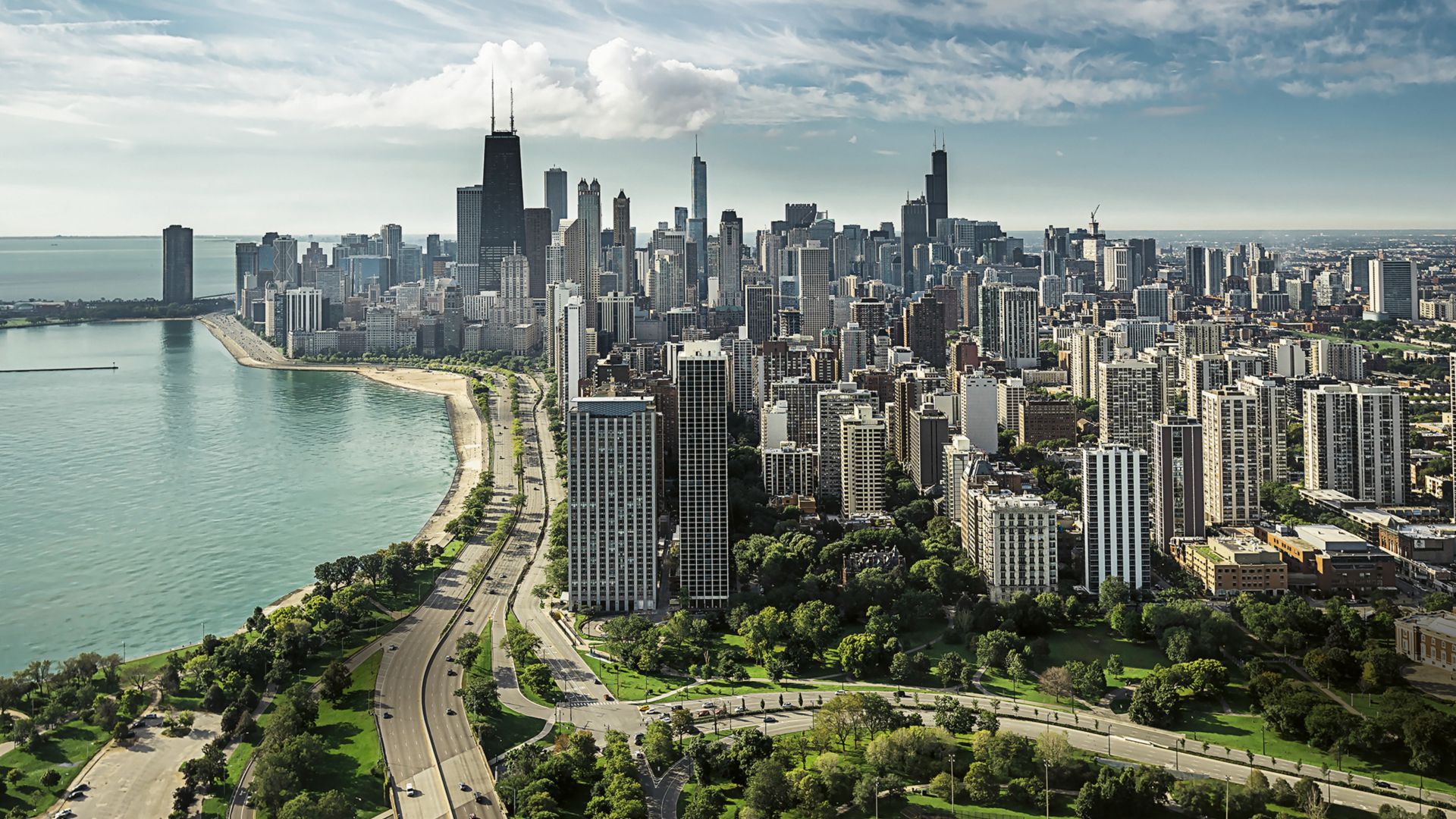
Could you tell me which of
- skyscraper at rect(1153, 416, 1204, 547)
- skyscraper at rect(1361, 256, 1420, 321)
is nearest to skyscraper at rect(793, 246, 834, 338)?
skyscraper at rect(1361, 256, 1420, 321)

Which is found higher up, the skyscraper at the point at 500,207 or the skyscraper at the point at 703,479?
the skyscraper at the point at 500,207

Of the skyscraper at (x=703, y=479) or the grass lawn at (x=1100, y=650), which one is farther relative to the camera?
the skyscraper at (x=703, y=479)

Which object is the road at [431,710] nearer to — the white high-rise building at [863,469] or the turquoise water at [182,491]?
the turquoise water at [182,491]

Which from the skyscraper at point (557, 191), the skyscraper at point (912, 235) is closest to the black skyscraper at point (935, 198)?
the skyscraper at point (912, 235)

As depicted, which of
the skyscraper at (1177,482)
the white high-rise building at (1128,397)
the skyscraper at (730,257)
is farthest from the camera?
the skyscraper at (730,257)

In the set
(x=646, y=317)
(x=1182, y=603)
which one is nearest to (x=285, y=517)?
(x=1182, y=603)

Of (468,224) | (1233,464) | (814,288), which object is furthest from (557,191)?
(1233,464)

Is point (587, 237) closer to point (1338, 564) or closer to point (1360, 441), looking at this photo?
point (1360, 441)
